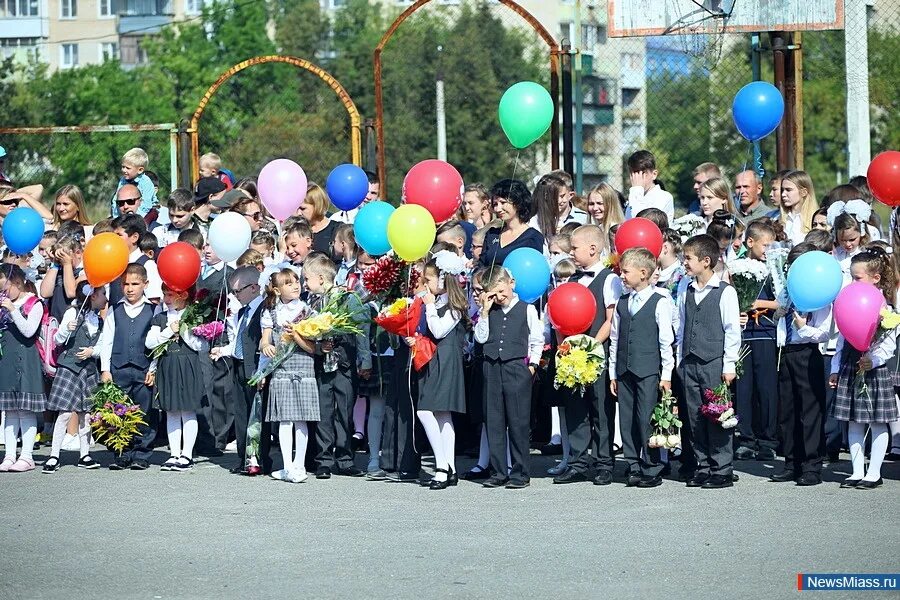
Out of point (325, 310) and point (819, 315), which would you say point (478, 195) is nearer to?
point (325, 310)

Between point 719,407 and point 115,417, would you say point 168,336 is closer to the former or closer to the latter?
point 115,417

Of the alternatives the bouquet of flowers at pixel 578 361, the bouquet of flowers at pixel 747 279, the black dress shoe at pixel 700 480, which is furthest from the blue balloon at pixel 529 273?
the black dress shoe at pixel 700 480

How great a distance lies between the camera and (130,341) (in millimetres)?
10078

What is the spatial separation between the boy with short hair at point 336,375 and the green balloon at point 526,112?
5.59ft

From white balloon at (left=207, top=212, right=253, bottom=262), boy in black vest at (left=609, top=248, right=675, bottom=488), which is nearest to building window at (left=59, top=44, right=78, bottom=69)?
white balloon at (left=207, top=212, right=253, bottom=262)

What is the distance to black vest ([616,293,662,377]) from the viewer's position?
891 cm

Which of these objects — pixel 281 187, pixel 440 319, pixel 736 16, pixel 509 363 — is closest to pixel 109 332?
pixel 281 187

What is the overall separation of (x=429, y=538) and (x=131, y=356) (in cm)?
360

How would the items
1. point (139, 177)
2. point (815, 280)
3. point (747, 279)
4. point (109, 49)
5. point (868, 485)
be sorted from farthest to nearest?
point (109, 49), point (139, 177), point (747, 279), point (868, 485), point (815, 280)

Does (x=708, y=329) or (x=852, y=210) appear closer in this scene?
(x=708, y=329)

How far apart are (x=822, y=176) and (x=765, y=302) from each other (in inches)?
1565

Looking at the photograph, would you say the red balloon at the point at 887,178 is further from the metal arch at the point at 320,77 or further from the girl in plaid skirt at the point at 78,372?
the girl in plaid skirt at the point at 78,372

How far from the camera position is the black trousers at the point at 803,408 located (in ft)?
29.3

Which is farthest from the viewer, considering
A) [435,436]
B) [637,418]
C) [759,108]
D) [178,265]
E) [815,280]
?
[759,108]
